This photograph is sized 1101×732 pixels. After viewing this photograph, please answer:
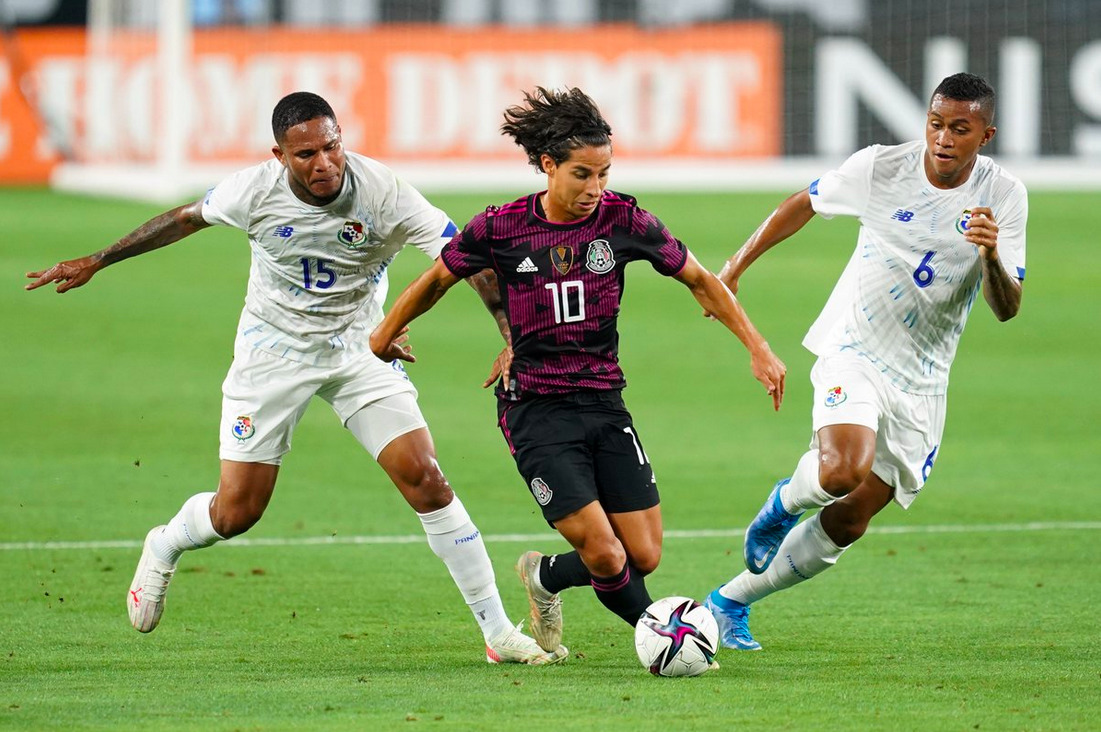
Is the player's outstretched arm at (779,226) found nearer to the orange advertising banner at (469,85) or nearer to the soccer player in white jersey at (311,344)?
the soccer player in white jersey at (311,344)

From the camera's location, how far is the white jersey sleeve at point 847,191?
22.8 feet

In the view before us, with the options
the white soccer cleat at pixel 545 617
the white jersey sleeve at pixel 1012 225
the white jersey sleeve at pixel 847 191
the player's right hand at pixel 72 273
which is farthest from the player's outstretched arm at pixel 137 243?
the white jersey sleeve at pixel 1012 225

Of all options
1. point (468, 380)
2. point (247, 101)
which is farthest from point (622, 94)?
point (468, 380)

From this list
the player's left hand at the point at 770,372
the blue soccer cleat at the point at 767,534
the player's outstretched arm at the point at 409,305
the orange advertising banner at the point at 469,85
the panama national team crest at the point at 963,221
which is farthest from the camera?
the orange advertising banner at the point at 469,85

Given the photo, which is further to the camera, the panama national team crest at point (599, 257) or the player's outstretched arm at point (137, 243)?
the player's outstretched arm at point (137, 243)

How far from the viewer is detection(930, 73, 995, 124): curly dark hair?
652 cm

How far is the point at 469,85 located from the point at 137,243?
1810 cm

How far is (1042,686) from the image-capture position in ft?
19.4

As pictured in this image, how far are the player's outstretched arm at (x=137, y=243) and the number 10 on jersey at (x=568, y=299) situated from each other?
1515 mm

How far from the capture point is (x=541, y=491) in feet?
20.4

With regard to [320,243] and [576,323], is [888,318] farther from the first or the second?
[320,243]

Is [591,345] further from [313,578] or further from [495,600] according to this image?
[313,578]

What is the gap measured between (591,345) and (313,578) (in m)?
2.66

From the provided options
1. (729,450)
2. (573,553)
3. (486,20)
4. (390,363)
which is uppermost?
(486,20)
